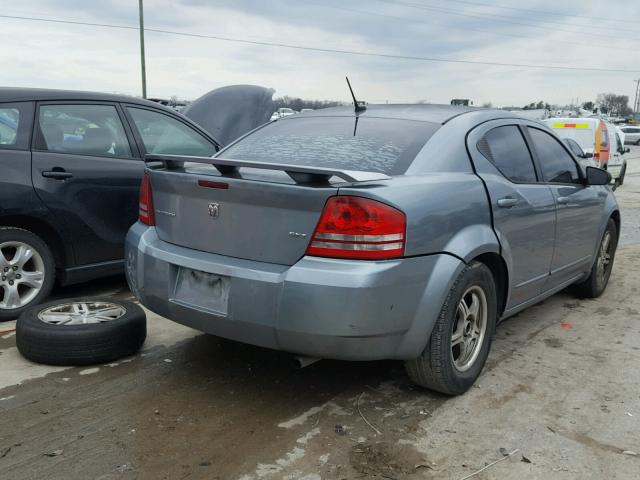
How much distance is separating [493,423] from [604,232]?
3.00m

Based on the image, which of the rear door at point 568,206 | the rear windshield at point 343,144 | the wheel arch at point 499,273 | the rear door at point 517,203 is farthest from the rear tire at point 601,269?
the rear windshield at point 343,144

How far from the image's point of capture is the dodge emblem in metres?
3.13

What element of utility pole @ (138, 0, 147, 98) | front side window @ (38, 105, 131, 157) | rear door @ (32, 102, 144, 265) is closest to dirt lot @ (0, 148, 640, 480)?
rear door @ (32, 102, 144, 265)

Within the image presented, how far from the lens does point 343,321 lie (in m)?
2.78

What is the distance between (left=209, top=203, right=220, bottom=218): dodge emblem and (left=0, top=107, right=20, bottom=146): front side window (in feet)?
7.20

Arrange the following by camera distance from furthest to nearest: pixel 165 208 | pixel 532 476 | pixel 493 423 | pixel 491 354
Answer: pixel 491 354
pixel 165 208
pixel 493 423
pixel 532 476

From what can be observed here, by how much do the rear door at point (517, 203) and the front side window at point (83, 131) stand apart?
3013mm

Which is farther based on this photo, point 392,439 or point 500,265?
point 500,265

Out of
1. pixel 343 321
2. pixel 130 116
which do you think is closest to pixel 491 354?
pixel 343 321

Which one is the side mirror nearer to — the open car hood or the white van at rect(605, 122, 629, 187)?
the open car hood

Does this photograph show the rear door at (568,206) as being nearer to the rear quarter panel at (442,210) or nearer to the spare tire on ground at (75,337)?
the rear quarter panel at (442,210)

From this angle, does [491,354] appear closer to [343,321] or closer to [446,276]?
[446,276]

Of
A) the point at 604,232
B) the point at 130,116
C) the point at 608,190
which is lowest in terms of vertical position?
the point at 604,232

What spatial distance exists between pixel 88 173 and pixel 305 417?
9.26 ft
